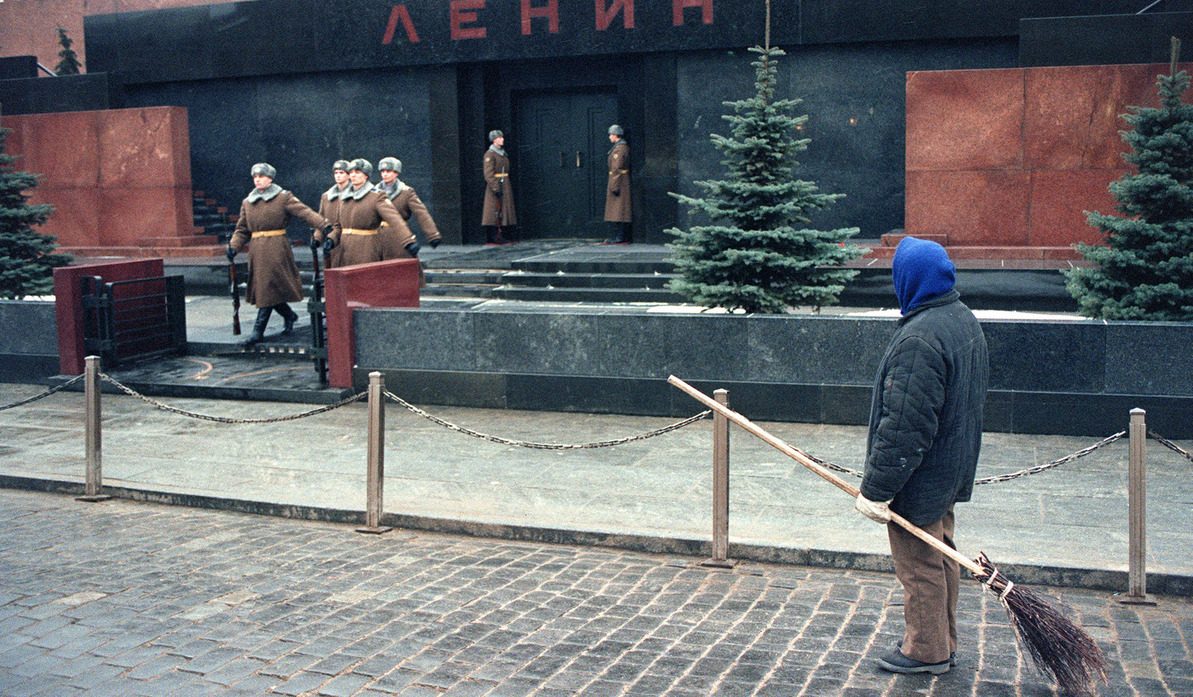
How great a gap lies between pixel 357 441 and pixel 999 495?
5.32m

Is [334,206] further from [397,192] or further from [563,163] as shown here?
[563,163]

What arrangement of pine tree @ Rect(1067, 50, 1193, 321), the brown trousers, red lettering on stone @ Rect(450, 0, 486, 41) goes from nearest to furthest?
the brown trousers → pine tree @ Rect(1067, 50, 1193, 321) → red lettering on stone @ Rect(450, 0, 486, 41)

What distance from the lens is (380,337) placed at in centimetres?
1145

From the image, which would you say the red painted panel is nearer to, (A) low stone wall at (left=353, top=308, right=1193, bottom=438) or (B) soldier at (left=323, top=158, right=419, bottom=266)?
(A) low stone wall at (left=353, top=308, right=1193, bottom=438)

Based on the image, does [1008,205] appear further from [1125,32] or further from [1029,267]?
[1125,32]

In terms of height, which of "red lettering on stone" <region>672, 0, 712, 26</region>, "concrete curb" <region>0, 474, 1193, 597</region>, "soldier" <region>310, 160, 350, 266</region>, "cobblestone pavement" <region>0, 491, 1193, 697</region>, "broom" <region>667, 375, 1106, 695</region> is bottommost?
"cobblestone pavement" <region>0, 491, 1193, 697</region>

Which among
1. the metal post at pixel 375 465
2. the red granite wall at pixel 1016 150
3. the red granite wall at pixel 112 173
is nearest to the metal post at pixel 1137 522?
the metal post at pixel 375 465

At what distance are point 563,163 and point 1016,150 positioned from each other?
8792 millimetres

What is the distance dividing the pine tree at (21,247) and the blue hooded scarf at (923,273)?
12842 mm

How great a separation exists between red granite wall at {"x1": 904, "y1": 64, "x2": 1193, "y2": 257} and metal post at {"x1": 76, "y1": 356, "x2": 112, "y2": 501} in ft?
35.7

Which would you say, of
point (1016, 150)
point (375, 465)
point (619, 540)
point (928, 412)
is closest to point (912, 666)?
point (928, 412)

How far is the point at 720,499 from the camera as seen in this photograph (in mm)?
6777

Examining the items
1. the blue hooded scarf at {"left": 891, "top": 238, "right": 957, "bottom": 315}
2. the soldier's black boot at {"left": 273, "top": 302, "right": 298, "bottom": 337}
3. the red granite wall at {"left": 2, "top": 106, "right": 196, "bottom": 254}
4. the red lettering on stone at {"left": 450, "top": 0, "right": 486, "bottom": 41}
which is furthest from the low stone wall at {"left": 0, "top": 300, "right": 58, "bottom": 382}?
the blue hooded scarf at {"left": 891, "top": 238, "right": 957, "bottom": 315}

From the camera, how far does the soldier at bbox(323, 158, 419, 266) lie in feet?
43.2
